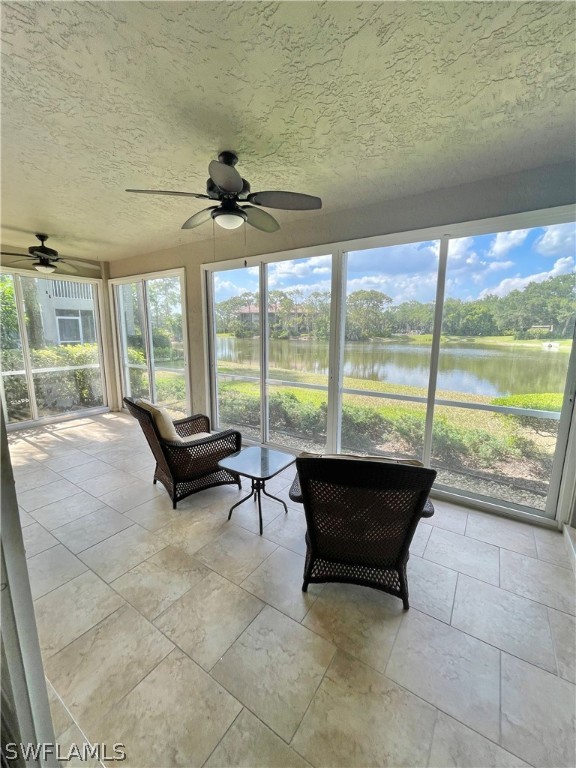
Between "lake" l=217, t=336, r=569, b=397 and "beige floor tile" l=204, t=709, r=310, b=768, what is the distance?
2692 millimetres

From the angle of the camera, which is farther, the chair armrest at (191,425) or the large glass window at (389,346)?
the chair armrest at (191,425)

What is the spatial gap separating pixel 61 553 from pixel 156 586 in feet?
2.84

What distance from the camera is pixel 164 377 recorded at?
5.31 meters

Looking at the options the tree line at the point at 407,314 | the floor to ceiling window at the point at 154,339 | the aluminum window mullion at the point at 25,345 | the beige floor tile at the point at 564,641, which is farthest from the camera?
the floor to ceiling window at the point at 154,339

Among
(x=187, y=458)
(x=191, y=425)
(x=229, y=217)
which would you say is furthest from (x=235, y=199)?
(x=191, y=425)

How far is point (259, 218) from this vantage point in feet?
7.41

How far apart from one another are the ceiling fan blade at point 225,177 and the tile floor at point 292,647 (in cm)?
247

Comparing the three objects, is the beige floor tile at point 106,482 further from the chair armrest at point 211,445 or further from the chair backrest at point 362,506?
the chair backrest at point 362,506

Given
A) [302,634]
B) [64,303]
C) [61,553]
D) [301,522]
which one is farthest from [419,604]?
[64,303]

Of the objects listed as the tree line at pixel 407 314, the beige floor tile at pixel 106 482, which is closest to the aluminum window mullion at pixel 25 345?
the beige floor tile at pixel 106 482

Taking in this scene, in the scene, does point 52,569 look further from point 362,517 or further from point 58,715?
point 362,517

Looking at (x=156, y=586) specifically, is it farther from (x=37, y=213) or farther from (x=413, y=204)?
(x=37, y=213)

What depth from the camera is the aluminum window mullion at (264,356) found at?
390 centimetres

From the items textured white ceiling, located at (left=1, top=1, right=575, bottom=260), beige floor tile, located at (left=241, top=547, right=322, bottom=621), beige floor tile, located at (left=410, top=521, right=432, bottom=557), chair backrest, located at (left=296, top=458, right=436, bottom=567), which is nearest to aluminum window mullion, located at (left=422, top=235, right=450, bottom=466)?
textured white ceiling, located at (left=1, top=1, right=575, bottom=260)
